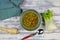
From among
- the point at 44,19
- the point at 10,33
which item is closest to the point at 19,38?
the point at 10,33

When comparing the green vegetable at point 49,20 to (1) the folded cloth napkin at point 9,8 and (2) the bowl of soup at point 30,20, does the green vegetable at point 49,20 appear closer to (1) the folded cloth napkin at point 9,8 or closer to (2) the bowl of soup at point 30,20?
(2) the bowl of soup at point 30,20

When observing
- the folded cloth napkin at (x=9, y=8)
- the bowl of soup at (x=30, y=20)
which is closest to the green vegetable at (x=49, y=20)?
the bowl of soup at (x=30, y=20)

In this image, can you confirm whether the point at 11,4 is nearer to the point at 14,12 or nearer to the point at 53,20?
the point at 14,12

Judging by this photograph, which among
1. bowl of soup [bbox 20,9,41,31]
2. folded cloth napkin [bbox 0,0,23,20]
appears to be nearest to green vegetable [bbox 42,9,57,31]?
bowl of soup [bbox 20,9,41,31]

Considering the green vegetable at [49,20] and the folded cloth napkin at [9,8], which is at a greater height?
the folded cloth napkin at [9,8]

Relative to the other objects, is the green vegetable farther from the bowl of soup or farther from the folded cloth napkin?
the folded cloth napkin
